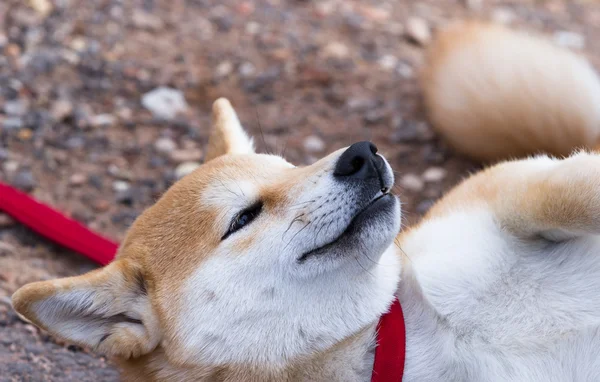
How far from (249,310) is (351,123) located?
2457 millimetres

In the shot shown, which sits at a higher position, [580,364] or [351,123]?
[580,364]

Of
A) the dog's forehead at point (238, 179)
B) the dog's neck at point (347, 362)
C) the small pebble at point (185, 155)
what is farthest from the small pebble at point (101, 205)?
the dog's neck at point (347, 362)

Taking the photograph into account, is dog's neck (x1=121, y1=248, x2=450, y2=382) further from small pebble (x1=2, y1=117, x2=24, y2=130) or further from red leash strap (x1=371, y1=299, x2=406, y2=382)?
small pebble (x1=2, y1=117, x2=24, y2=130)

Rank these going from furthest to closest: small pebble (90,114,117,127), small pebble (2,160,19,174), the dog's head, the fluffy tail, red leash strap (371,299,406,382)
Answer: small pebble (90,114,117,127), small pebble (2,160,19,174), the fluffy tail, red leash strap (371,299,406,382), the dog's head

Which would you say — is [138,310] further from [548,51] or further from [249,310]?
[548,51]

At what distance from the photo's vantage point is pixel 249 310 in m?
2.24

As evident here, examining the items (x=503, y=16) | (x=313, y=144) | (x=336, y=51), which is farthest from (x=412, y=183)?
(x=503, y=16)

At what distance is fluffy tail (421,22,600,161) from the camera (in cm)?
360

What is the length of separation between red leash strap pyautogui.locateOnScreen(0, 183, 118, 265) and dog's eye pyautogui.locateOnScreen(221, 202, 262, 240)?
1.10 meters

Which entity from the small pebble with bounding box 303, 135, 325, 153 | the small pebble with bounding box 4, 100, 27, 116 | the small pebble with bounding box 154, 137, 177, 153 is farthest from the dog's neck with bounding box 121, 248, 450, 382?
the small pebble with bounding box 4, 100, 27, 116

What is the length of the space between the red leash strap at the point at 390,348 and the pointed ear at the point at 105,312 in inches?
29.1

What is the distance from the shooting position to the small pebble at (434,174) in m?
4.18

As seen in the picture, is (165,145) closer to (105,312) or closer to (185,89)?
(185,89)

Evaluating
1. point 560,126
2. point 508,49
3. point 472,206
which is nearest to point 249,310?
point 472,206
